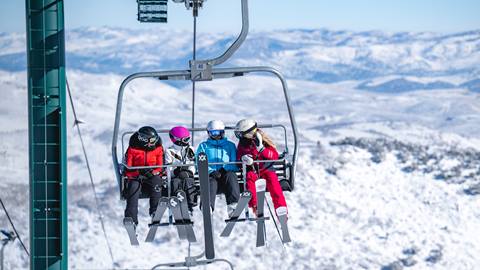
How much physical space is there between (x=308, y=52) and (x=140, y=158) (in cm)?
8796

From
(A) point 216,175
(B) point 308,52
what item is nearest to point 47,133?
(A) point 216,175

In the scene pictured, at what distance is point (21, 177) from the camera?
3162 centimetres

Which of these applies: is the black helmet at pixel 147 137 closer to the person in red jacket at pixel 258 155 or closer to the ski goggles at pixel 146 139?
the ski goggles at pixel 146 139

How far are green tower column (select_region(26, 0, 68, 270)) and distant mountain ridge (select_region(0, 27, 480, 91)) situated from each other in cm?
6422

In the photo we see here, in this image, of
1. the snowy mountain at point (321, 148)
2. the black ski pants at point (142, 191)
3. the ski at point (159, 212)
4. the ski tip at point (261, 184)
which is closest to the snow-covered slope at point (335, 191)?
the snowy mountain at point (321, 148)

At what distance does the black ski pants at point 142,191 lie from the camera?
6.00 m

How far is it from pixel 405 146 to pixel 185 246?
63.0ft

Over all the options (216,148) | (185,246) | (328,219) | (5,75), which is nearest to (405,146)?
(328,219)

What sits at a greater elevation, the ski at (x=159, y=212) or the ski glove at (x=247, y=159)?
the ski glove at (x=247, y=159)

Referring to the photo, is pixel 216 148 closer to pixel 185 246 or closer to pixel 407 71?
pixel 185 246

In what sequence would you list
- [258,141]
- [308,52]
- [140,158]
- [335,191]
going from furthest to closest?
[308,52], [335,191], [258,141], [140,158]

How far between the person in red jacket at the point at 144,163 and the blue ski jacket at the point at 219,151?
Result: 0.36 m

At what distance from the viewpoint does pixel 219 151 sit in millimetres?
6301

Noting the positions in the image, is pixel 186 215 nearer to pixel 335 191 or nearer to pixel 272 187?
pixel 272 187
